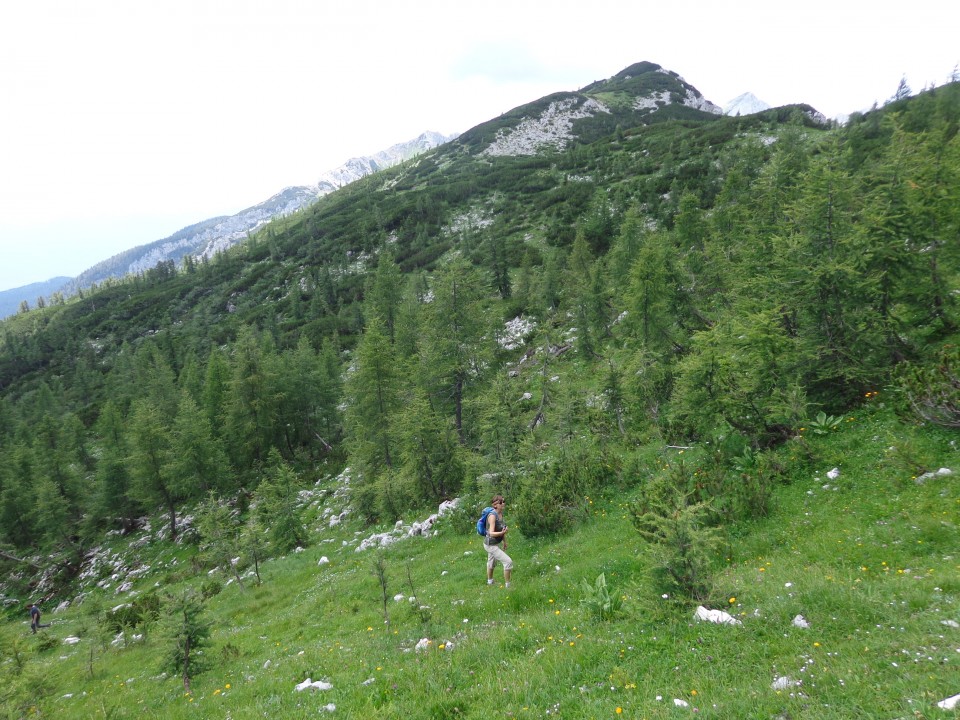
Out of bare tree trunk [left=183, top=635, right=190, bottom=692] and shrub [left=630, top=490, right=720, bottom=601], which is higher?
shrub [left=630, top=490, right=720, bottom=601]

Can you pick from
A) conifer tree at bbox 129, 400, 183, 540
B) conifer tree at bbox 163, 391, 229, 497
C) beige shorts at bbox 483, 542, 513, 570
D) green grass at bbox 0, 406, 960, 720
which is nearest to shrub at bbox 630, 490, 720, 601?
green grass at bbox 0, 406, 960, 720

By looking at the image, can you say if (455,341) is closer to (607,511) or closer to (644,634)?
(607,511)

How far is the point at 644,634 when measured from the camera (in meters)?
6.71

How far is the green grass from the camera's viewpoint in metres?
5.10

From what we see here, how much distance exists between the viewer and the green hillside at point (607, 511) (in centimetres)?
615

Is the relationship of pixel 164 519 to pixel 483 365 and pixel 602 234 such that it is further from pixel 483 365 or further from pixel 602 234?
pixel 602 234

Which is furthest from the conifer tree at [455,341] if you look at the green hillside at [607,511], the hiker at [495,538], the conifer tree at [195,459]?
the conifer tree at [195,459]

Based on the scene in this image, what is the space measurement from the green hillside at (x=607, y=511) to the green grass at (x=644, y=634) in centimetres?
6

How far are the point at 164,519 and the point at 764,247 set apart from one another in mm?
52355

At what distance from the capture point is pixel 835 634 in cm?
565

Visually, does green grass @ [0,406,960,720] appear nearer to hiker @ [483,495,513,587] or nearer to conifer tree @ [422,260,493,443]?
hiker @ [483,495,513,587]

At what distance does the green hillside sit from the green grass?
6 cm

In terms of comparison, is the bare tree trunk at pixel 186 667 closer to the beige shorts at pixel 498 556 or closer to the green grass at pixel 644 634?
the green grass at pixel 644 634

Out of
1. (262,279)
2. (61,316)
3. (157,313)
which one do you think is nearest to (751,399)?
(262,279)
